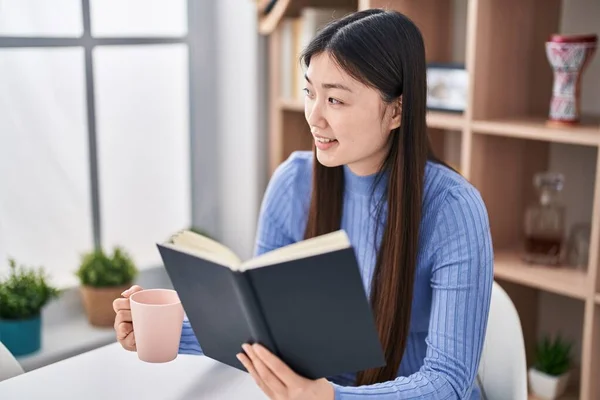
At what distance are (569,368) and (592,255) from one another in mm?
449

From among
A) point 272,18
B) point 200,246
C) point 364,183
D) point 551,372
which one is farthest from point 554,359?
point 200,246

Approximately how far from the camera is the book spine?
99 cm

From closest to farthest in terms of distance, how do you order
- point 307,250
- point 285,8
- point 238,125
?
1. point 307,250
2. point 285,8
3. point 238,125

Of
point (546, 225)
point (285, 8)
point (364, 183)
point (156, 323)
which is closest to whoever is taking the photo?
point (156, 323)

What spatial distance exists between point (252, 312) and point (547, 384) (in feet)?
4.41

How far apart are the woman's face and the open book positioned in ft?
1.15

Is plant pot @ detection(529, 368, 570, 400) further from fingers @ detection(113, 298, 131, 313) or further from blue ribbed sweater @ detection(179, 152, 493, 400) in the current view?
fingers @ detection(113, 298, 131, 313)

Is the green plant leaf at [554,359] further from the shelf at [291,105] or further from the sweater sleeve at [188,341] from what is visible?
the sweater sleeve at [188,341]

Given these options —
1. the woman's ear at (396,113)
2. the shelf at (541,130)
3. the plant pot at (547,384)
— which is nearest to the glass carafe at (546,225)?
the shelf at (541,130)

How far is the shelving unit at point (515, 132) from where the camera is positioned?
195 cm

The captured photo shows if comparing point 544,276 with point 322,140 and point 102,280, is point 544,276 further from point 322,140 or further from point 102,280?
point 102,280

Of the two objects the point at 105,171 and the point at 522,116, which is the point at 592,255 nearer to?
the point at 522,116

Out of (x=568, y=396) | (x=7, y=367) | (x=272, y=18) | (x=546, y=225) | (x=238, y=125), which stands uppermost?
(x=272, y=18)

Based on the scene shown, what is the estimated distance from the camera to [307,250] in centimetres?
100
